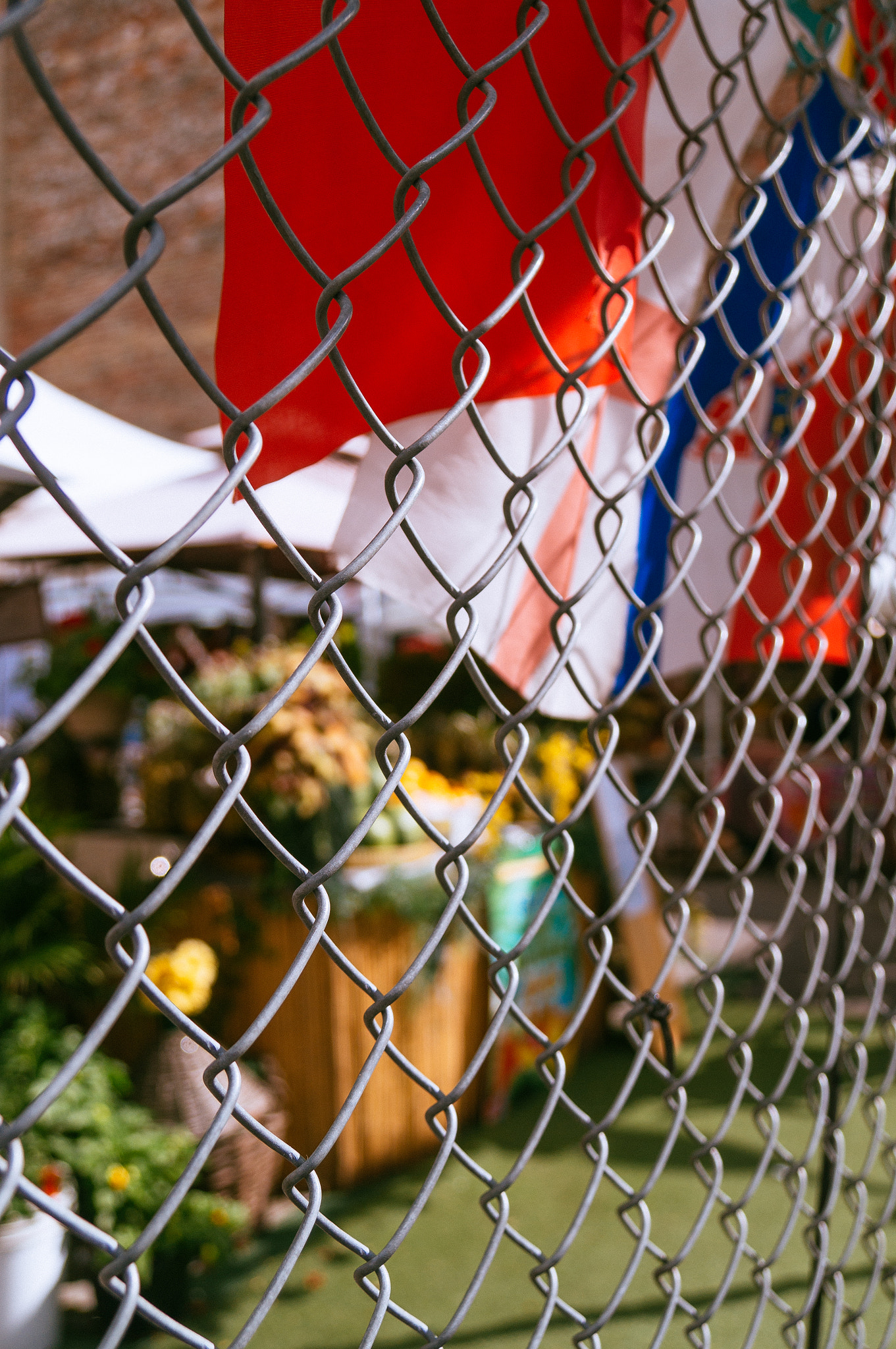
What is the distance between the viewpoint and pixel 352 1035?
3281 millimetres

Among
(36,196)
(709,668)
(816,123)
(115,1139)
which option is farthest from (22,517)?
(36,196)

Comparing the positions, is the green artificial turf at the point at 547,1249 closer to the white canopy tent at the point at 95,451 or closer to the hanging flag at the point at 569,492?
the hanging flag at the point at 569,492

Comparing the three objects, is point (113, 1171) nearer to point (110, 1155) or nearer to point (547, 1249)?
point (110, 1155)

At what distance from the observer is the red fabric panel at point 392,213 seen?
37.0 inches

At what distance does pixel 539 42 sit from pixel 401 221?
0.63 m

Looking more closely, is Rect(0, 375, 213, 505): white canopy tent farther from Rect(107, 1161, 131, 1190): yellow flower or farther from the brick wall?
the brick wall

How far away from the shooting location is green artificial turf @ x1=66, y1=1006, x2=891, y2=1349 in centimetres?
A: 251

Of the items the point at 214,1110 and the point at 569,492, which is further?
the point at 214,1110

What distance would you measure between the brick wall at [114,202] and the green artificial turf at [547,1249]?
19.2ft

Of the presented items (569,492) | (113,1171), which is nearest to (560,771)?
(113,1171)

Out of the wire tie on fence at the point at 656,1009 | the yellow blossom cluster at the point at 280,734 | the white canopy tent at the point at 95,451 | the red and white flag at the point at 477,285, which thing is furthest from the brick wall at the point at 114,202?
the wire tie on fence at the point at 656,1009

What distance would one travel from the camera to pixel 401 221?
0.72 metres

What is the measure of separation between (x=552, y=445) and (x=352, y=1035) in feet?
8.51

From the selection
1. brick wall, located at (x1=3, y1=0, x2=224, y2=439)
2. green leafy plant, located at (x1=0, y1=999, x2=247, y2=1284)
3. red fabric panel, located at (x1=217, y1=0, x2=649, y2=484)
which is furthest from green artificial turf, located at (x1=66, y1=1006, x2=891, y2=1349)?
brick wall, located at (x1=3, y1=0, x2=224, y2=439)
